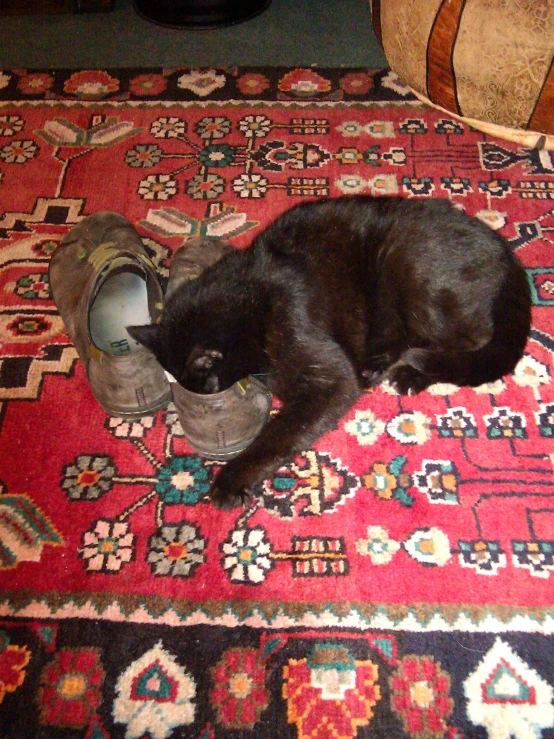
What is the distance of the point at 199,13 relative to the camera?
92.8 inches

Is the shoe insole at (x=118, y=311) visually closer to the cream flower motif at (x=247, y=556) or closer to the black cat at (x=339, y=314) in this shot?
the black cat at (x=339, y=314)

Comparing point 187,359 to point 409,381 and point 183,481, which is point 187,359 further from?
point 409,381

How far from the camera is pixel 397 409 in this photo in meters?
1.29

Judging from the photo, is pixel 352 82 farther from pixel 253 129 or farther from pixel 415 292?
pixel 415 292

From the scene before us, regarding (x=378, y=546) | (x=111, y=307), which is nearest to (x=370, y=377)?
(x=378, y=546)

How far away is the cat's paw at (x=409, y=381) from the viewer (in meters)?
1.29

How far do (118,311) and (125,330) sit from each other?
0.05 meters

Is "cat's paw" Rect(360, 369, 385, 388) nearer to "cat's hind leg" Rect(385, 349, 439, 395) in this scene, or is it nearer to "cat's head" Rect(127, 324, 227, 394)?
"cat's hind leg" Rect(385, 349, 439, 395)

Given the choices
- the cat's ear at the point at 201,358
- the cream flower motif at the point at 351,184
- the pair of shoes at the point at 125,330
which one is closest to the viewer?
the cat's ear at the point at 201,358

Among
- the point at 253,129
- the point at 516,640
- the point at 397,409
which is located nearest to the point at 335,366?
the point at 397,409

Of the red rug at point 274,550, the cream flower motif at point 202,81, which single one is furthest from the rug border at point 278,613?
the cream flower motif at point 202,81

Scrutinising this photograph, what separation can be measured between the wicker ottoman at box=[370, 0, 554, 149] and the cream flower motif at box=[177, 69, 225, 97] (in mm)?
590

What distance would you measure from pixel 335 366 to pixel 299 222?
348mm

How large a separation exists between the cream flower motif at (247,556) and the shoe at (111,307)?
34cm
